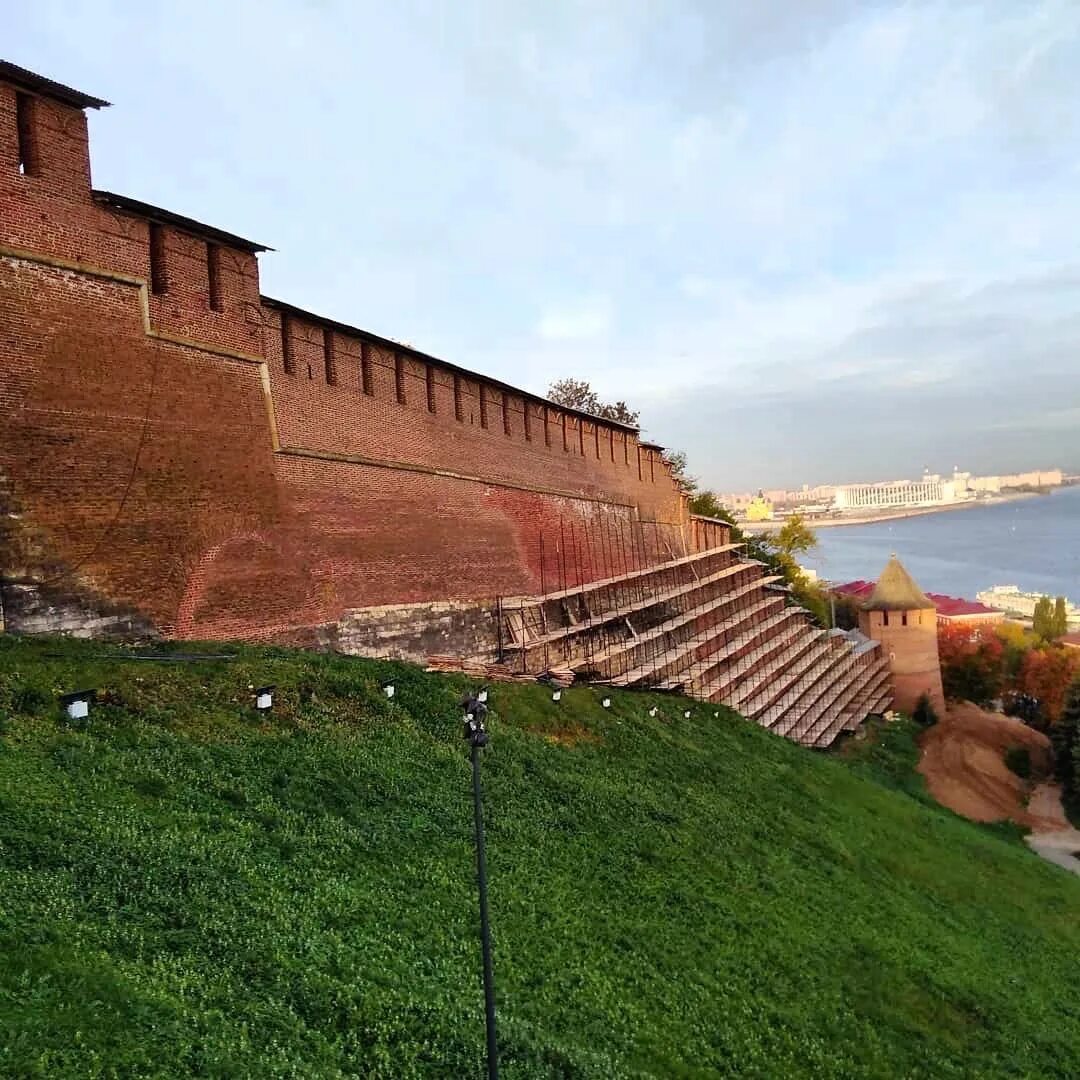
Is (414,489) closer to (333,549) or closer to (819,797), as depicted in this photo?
(333,549)

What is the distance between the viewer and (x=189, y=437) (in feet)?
30.3

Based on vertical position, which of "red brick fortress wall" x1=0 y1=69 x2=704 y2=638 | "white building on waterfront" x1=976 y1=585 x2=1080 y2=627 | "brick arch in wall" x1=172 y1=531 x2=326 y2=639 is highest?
"red brick fortress wall" x1=0 y1=69 x2=704 y2=638

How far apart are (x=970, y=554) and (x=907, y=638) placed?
98.7 metres

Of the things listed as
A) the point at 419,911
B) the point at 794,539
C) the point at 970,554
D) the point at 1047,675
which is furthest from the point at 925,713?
the point at 970,554

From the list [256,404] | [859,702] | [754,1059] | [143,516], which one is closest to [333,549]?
[256,404]

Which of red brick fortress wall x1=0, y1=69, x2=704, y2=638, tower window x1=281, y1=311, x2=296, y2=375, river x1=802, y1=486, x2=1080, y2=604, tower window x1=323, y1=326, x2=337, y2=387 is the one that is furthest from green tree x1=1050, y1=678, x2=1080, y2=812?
river x1=802, y1=486, x2=1080, y2=604

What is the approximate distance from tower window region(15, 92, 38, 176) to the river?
72.5 meters

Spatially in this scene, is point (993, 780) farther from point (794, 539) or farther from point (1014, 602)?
point (1014, 602)

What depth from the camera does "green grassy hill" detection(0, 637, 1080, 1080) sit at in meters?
4.30

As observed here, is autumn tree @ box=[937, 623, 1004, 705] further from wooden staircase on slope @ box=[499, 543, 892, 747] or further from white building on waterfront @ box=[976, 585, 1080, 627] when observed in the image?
white building on waterfront @ box=[976, 585, 1080, 627]

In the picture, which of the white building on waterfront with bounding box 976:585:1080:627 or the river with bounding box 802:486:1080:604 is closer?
the white building on waterfront with bounding box 976:585:1080:627

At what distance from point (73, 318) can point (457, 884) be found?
20.1 feet

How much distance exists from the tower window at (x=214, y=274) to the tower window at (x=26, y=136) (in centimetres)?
202

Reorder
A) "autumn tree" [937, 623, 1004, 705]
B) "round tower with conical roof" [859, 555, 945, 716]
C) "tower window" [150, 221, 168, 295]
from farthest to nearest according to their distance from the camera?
"autumn tree" [937, 623, 1004, 705]
"round tower with conical roof" [859, 555, 945, 716]
"tower window" [150, 221, 168, 295]
